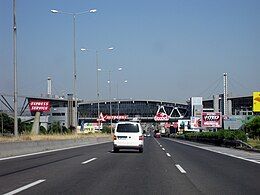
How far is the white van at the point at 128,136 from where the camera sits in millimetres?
29344

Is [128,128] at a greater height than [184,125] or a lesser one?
greater

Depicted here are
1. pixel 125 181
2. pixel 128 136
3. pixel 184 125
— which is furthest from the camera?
pixel 184 125

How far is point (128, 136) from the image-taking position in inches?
1154

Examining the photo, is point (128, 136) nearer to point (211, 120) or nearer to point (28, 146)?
point (28, 146)

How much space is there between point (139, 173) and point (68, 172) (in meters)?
2.49

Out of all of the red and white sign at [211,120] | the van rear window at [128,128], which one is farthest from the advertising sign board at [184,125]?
the van rear window at [128,128]

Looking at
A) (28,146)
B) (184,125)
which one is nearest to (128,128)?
(28,146)

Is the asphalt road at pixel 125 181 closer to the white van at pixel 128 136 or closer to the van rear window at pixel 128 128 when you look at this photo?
the white van at pixel 128 136

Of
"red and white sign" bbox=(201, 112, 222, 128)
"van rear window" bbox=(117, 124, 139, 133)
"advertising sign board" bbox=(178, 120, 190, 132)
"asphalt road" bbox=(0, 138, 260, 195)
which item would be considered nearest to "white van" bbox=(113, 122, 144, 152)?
"van rear window" bbox=(117, 124, 139, 133)

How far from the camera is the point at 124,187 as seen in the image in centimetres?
1245

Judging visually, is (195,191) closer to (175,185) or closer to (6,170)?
(175,185)

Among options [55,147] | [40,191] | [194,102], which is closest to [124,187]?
[40,191]

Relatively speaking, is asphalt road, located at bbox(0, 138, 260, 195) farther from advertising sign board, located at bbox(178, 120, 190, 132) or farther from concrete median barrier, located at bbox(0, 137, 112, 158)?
advertising sign board, located at bbox(178, 120, 190, 132)

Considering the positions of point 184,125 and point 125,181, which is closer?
point 125,181
